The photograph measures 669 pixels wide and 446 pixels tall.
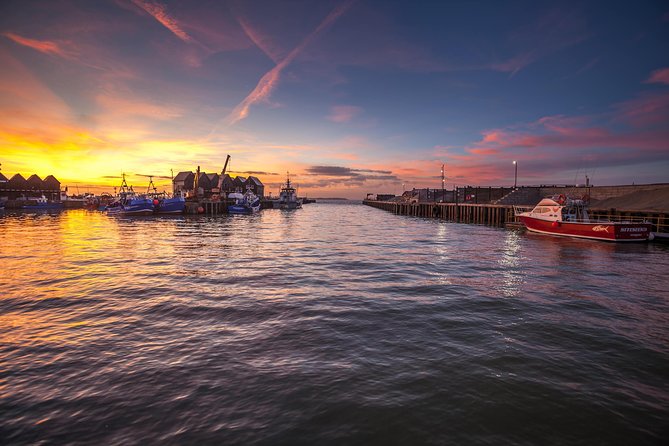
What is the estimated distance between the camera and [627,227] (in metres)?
28.7

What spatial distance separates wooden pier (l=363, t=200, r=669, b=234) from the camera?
3362 cm

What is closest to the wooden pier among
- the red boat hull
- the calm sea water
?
the red boat hull

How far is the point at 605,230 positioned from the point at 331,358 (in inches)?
1285

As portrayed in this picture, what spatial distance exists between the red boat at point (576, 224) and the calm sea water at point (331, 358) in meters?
15.6

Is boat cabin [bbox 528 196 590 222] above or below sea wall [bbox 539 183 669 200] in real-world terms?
below

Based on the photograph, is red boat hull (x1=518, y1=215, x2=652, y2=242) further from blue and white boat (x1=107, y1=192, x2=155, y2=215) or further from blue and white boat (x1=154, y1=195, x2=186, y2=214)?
blue and white boat (x1=107, y1=192, x2=155, y2=215)

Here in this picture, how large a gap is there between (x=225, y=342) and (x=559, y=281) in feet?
50.2

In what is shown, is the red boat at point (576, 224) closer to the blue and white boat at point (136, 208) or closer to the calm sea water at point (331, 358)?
the calm sea water at point (331, 358)

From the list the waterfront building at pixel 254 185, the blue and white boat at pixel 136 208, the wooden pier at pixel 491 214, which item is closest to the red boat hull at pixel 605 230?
the wooden pier at pixel 491 214

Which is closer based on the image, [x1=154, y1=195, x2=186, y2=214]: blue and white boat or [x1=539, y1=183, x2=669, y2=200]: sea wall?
[x1=539, y1=183, x2=669, y2=200]: sea wall

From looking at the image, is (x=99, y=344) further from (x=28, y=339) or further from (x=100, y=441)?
(x=100, y=441)

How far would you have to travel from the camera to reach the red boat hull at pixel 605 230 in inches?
1130

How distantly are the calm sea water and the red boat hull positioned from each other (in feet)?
50.3

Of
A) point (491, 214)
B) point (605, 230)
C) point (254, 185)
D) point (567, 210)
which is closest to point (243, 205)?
point (491, 214)
